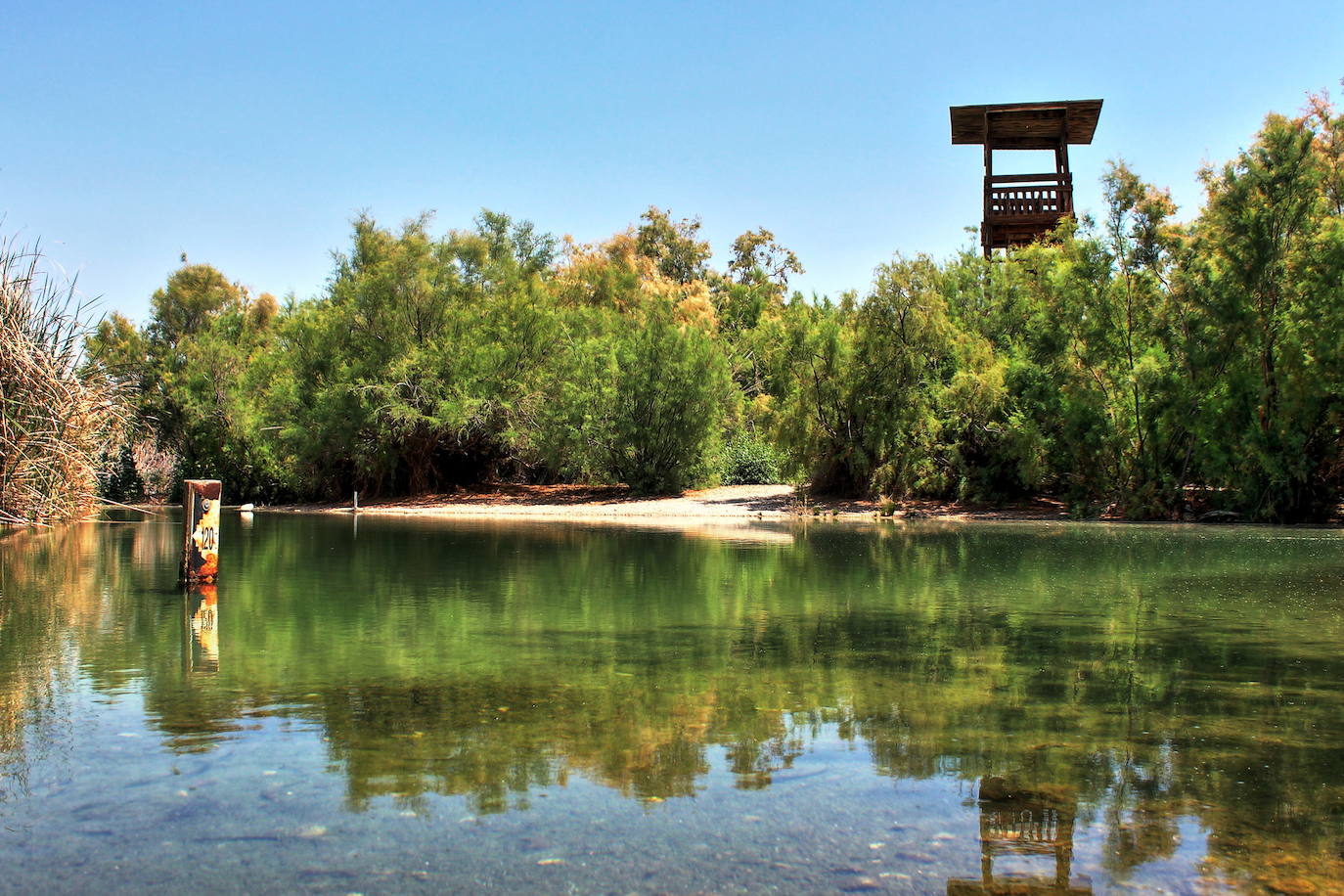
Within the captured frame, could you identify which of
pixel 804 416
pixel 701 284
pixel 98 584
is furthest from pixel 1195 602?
pixel 701 284

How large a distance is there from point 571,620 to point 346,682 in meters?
3.67

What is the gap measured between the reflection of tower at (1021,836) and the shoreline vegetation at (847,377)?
68.1 ft

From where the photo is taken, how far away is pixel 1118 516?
29141mm

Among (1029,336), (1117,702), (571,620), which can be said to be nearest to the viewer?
(1117,702)

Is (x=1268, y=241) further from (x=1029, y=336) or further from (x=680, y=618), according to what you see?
(x=680, y=618)

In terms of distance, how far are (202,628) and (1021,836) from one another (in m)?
8.81

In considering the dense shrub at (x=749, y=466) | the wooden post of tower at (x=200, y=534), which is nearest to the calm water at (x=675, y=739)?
the wooden post of tower at (x=200, y=534)

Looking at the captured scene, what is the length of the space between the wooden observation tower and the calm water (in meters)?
25.9

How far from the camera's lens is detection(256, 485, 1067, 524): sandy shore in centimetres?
3178

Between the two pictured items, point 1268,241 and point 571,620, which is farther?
point 1268,241

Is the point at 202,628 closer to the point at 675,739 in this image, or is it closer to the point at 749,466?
the point at 675,739

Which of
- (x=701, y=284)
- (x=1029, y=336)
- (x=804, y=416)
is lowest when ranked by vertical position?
(x=804, y=416)

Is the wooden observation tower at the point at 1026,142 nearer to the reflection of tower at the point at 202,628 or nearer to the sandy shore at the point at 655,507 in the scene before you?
the sandy shore at the point at 655,507

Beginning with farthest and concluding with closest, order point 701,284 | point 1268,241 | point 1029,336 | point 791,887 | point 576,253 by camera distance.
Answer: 1. point 576,253
2. point 701,284
3. point 1029,336
4. point 1268,241
5. point 791,887
